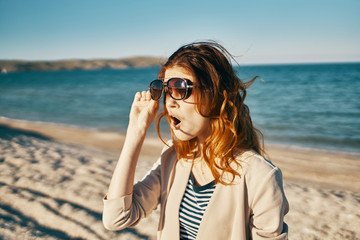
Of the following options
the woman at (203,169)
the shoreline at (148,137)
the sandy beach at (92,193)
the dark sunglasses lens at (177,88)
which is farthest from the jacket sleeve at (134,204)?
the shoreline at (148,137)

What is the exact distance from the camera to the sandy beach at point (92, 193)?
3.63m

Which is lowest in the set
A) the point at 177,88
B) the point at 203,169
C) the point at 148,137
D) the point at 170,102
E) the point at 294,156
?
the point at 148,137

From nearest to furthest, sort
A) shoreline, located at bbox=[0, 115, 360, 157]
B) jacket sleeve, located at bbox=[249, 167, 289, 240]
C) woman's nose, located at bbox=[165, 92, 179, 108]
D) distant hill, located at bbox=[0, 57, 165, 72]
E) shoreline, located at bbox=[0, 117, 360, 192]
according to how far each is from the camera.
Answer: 1. jacket sleeve, located at bbox=[249, 167, 289, 240]
2. woman's nose, located at bbox=[165, 92, 179, 108]
3. shoreline, located at bbox=[0, 117, 360, 192]
4. shoreline, located at bbox=[0, 115, 360, 157]
5. distant hill, located at bbox=[0, 57, 165, 72]

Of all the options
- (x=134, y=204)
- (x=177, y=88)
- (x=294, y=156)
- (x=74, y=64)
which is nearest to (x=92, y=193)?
(x=134, y=204)

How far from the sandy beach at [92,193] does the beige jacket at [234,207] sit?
2.22 meters

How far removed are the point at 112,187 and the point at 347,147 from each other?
387 inches

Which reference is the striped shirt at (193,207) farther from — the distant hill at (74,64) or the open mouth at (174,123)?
the distant hill at (74,64)

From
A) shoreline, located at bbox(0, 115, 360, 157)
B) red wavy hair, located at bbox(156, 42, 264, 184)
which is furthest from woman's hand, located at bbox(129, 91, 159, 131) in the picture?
shoreline, located at bbox(0, 115, 360, 157)

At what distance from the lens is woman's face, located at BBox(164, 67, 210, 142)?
64.2 inches

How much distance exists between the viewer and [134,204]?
1675 mm

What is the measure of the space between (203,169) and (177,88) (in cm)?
60

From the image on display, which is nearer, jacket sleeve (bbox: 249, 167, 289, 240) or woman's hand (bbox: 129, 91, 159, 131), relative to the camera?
jacket sleeve (bbox: 249, 167, 289, 240)

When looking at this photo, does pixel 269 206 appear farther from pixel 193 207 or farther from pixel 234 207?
pixel 193 207

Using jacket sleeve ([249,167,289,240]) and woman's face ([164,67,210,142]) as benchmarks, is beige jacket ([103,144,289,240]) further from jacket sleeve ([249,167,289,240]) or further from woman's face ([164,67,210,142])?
woman's face ([164,67,210,142])
